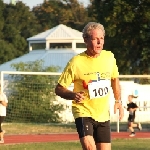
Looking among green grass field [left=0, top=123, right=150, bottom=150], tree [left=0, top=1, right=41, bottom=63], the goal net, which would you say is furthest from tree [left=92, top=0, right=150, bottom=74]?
tree [left=0, top=1, right=41, bottom=63]

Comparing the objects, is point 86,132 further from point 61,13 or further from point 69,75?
point 61,13

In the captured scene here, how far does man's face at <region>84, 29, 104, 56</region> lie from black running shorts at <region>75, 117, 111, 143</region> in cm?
96

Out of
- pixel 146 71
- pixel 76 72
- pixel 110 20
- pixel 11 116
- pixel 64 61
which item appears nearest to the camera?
pixel 76 72

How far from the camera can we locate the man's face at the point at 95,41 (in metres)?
9.05

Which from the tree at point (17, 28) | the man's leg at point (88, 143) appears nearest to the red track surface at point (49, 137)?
the man's leg at point (88, 143)

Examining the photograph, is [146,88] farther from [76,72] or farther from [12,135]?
[76,72]

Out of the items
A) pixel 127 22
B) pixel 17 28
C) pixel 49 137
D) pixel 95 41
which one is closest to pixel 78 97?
pixel 95 41

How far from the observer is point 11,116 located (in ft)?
98.5

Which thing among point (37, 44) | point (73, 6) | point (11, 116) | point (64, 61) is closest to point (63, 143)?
point (11, 116)

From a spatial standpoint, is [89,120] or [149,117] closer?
[89,120]

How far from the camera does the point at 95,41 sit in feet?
29.7

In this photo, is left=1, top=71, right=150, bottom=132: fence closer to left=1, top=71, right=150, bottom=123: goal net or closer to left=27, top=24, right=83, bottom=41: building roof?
left=1, top=71, right=150, bottom=123: goal net

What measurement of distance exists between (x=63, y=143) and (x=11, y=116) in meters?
8.95

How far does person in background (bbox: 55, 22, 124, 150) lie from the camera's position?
912 cm
